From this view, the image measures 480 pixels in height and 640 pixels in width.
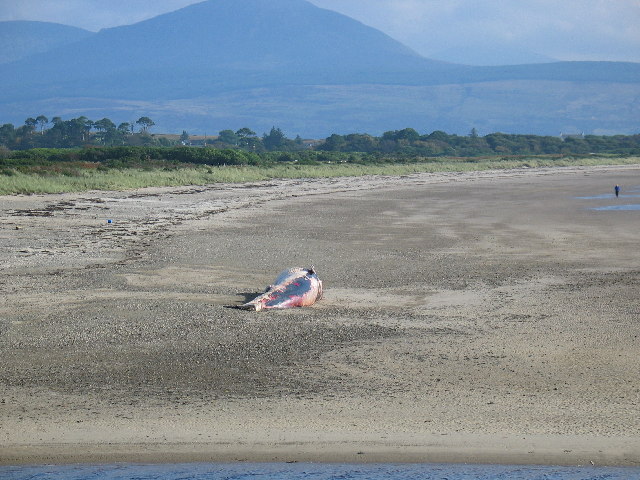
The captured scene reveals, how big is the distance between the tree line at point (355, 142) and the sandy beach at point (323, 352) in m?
71.3

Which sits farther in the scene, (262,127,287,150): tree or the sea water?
(262,127,287,150): tree

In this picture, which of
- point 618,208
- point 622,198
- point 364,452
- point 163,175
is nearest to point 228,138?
point 163,175

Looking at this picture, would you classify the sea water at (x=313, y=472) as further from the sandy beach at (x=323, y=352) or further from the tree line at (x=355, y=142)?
the tree line at (x=355, y=142)

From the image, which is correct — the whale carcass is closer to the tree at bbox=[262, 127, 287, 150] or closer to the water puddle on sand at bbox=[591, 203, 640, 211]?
the water puddle on sand at bbox=[591, 203, 640, 211]

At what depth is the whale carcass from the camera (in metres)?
9.62

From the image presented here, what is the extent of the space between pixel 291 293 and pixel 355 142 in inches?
3491

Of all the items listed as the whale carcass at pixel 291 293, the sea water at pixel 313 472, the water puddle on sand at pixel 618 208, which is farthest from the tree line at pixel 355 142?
the sea water at pixel 313 472

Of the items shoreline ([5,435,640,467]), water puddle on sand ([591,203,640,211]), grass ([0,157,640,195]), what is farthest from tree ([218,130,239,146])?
shoreline ([5,435,640,467])

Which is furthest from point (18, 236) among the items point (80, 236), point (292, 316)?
point (292, 316)

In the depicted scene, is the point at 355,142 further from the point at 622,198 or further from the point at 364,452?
the point at 364,452

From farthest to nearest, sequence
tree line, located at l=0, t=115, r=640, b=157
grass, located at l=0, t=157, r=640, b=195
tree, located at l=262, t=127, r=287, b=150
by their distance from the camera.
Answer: tree, located at l=262, t=127, r=287, b=150 < tree line, located at l=0, t=115, r=640, b=157 < grass, located at l=0, t=157, r=640, b=195

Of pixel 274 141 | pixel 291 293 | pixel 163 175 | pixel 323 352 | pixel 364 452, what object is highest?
pixel 274 141

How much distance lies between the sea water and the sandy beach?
11 centimetres

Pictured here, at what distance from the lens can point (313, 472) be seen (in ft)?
18.0
